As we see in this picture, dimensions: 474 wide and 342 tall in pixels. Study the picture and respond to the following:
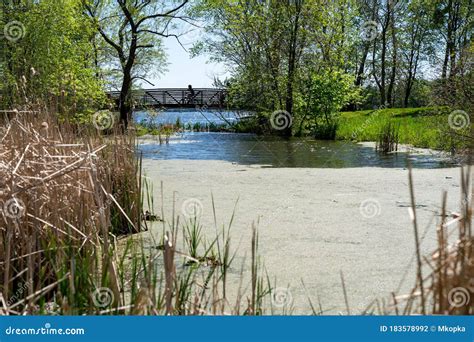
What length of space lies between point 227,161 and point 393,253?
5.95 m

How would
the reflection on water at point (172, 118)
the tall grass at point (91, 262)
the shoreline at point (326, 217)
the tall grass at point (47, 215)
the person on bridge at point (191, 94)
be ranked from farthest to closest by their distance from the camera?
the person on bridge at point (191, 94), the reflection on water at point (172, 118), the shoreline at point (326, 217), the tall grass at point (47, 215), the tall grass at point (91, 262)

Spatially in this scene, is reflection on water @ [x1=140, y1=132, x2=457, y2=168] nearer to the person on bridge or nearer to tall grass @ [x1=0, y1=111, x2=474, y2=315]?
tall grass @ [x1=0, y1=111, x2=474, y2=315]

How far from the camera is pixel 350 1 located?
1825 cm

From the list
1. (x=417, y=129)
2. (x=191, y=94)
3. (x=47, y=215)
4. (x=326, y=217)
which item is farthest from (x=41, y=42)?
(x=191, y=94)

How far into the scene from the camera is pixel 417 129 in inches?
492

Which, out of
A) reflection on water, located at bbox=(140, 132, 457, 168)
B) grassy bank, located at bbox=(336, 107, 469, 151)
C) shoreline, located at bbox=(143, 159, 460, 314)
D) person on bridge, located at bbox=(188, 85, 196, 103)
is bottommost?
shoreline, located at bbox=(143, 159, 460, 314)

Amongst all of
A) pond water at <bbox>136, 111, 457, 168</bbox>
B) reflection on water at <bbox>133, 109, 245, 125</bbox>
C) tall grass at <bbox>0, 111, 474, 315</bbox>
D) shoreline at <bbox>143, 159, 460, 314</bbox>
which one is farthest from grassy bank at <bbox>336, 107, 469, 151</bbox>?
tall grass at <bbox>0, 111, 474, 315</bbox>

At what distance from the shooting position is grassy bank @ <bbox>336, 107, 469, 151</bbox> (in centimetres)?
869

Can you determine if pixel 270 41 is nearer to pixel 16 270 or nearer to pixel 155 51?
pixel 155 51

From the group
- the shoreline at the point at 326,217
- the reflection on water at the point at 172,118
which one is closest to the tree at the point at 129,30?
the reflection on water at the point at 172,118

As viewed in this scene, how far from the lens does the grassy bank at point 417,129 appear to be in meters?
8.69

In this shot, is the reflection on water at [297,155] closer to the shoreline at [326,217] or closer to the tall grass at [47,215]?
the shoreline at [326,217]

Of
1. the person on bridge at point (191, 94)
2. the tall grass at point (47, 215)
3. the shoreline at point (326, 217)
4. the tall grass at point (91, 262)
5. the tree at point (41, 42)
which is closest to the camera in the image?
the tall grass at point (91, 262)

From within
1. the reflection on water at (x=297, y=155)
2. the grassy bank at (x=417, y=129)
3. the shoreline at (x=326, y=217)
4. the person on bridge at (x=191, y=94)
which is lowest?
the shoreline at (x=326, y=217)
